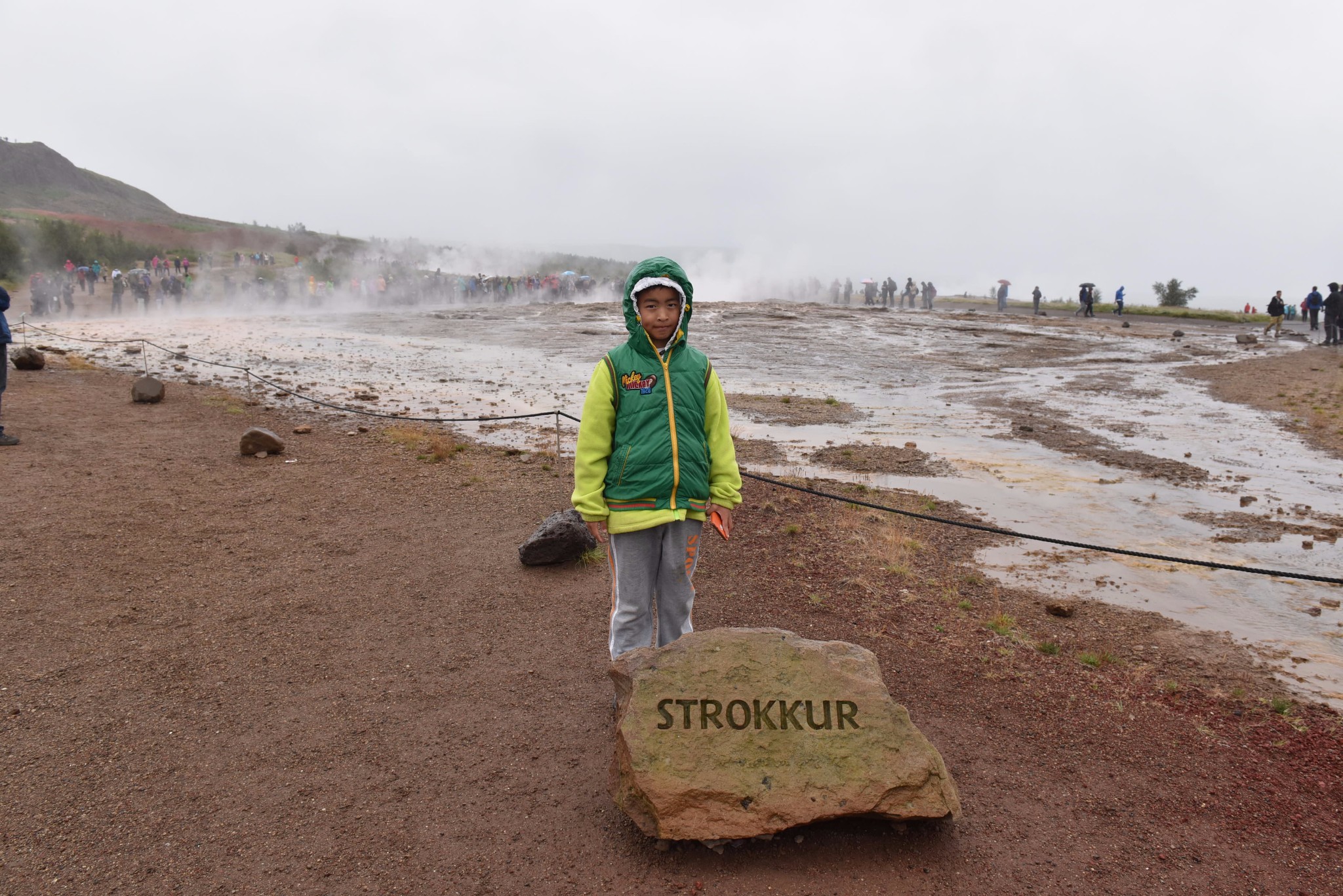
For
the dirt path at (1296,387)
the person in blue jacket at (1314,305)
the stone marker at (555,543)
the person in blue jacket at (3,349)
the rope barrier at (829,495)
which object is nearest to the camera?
the rope barrier at (829,495)

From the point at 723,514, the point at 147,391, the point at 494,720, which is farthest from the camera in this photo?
the point at 147,391

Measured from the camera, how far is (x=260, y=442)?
29.7ft

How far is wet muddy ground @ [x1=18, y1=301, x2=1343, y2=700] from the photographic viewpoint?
21.3 ft

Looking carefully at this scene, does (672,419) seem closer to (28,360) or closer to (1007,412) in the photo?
(1007,412)

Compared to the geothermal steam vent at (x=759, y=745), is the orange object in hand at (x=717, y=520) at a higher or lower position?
higher

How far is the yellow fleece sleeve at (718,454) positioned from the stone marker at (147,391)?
1193 centimetres

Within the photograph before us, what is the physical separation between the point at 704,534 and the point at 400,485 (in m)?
3.17

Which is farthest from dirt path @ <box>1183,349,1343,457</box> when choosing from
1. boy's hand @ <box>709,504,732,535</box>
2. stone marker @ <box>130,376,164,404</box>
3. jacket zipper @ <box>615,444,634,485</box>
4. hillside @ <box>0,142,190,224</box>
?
hillside @ <box>0,142,190,224</box>

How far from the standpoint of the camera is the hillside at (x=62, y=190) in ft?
278

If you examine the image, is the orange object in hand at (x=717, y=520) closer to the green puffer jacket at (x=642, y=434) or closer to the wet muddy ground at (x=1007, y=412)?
the green puffer jacket at (x=642, y=434)

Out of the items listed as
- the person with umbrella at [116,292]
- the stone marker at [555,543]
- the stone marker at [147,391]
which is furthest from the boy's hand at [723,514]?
the person with umbrella at [116,292]

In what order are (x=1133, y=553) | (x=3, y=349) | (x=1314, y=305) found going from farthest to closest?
(x=1314, y=305) → (x=3, y=349) → (x=1133, y=553)

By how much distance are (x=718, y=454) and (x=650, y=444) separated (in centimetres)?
34

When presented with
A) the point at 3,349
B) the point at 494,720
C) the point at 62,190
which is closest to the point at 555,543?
the point at 494,720
